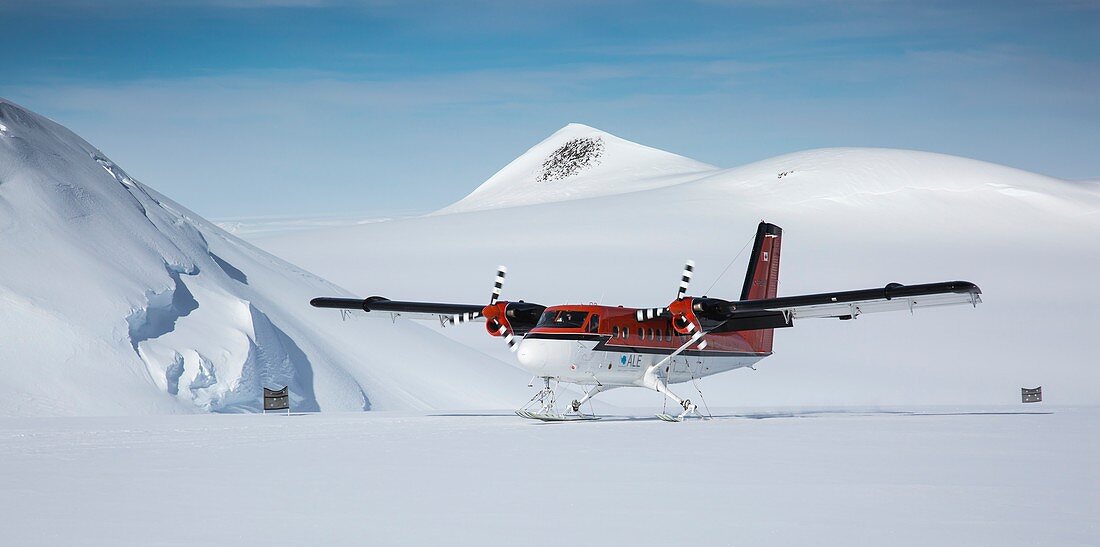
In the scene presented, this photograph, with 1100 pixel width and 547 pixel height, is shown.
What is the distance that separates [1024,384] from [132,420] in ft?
148

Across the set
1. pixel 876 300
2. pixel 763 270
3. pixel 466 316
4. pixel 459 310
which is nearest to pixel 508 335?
pixel 466 316

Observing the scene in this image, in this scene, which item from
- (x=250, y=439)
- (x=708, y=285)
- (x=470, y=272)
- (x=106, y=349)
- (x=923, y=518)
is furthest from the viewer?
(x=470, y=272)

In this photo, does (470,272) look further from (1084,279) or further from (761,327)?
(761,327)

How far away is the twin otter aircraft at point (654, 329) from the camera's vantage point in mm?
25359

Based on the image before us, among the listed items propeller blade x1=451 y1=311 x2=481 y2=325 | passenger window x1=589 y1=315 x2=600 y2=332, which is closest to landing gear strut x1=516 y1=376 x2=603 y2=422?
passenger window x1=589 y1=315 x2=600 y2=332

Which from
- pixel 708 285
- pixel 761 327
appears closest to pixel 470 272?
pixel 708 285

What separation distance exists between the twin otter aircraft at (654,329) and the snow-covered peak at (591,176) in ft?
336

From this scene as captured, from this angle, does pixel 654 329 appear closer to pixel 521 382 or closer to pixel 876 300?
pixel 876 300

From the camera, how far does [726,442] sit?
2011 centimetres

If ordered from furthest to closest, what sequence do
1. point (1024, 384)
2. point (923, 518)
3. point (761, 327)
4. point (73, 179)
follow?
point (1024, 384) → point (73, 179) → point (761, 327) → point (923, 518)

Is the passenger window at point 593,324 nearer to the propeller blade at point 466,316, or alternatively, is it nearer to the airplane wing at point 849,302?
the airplane wing at point 849,302

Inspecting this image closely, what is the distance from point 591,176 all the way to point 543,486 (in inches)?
6011

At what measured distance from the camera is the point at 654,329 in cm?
2769

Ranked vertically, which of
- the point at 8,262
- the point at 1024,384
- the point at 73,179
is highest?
the point at 73,179
